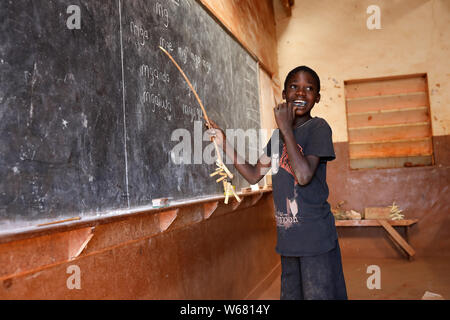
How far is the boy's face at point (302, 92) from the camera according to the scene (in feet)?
5.97

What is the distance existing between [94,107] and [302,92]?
950 mm

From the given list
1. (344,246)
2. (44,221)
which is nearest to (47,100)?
(44,221)

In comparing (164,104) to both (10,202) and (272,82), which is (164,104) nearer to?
(10,202)

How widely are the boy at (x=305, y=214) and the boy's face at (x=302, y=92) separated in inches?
0.5

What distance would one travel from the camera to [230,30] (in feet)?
12.7

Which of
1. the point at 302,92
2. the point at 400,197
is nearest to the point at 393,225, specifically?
the point at 400,197

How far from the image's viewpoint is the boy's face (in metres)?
1.82

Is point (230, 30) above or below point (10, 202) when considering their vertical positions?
above

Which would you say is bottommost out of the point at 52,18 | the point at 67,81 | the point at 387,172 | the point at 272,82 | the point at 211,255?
the point at 211,255

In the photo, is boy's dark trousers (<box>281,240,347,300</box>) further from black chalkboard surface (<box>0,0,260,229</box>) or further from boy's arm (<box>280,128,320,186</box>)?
black chalkboard surface (<box>0,0,260,229</box>)

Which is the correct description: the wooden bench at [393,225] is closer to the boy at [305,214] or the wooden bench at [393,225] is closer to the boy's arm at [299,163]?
the boy at [305,214]

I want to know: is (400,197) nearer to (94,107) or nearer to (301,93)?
(301,93)

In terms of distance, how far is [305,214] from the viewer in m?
1.62
